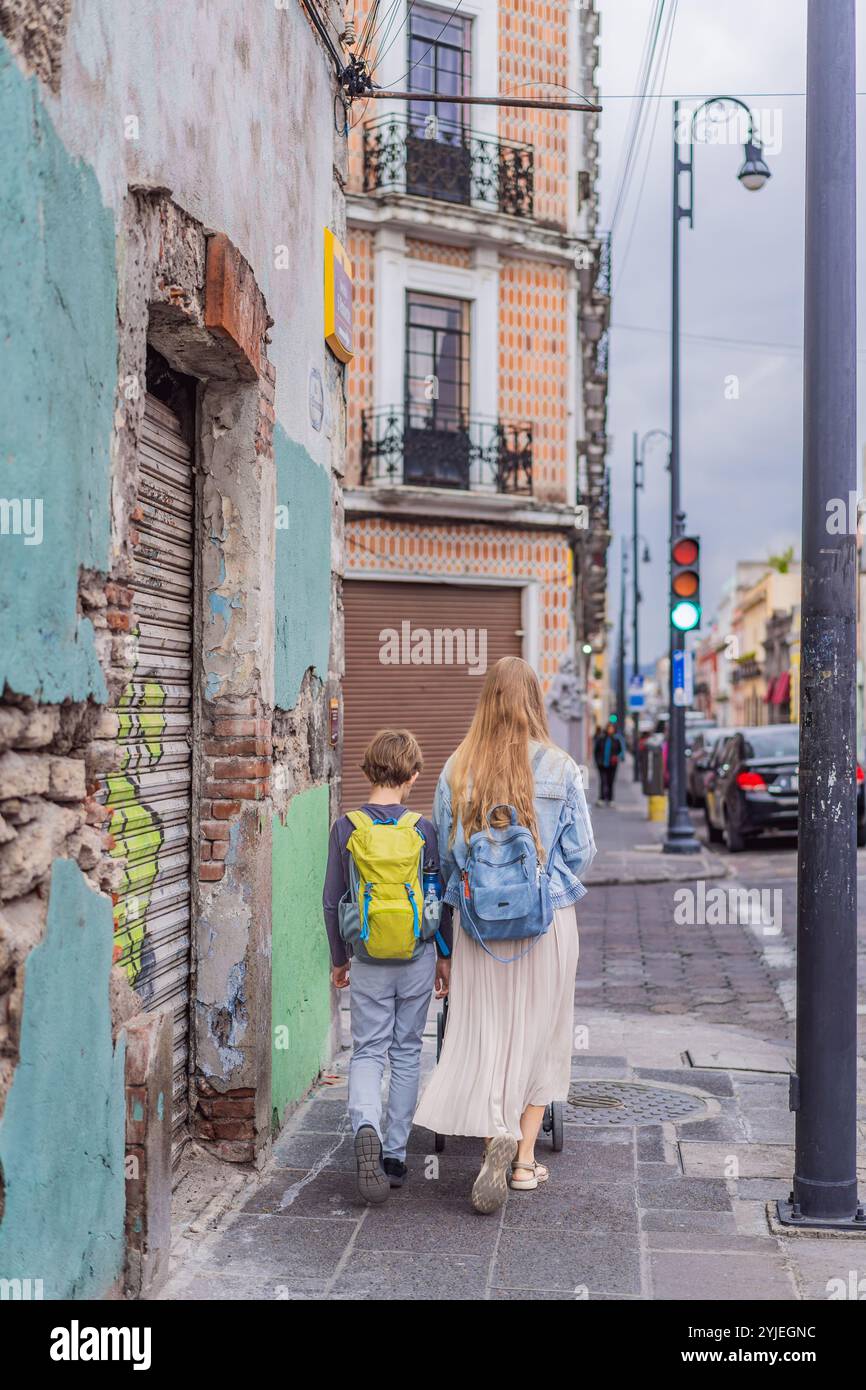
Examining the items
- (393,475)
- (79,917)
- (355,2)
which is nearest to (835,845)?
(79,917)

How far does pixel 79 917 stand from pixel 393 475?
17.2 m

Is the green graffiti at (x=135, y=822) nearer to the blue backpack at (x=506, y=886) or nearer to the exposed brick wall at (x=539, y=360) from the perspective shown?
the blue backpack at (x=506, y=886)

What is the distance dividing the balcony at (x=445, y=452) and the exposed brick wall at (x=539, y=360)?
1.07ft

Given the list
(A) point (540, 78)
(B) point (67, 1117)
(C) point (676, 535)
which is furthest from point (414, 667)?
(B) point (67, 1117)

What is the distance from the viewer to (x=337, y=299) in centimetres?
737

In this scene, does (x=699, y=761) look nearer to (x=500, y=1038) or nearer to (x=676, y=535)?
(x=676, y=535)

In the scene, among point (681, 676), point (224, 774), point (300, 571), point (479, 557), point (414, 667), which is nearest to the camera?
point (224, 774)

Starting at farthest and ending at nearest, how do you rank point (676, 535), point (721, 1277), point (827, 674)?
point (676, 535), point (827, 674), point (721, 1277)

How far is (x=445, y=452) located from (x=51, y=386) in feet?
57.9

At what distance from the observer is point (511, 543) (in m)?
21.5

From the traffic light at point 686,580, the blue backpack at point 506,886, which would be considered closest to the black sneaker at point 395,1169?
the blue backpack at point 506,886

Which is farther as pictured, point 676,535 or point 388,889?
point 676,535

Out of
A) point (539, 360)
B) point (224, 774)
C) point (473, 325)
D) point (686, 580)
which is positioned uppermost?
point (473, 325)

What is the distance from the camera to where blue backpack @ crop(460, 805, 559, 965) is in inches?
205
